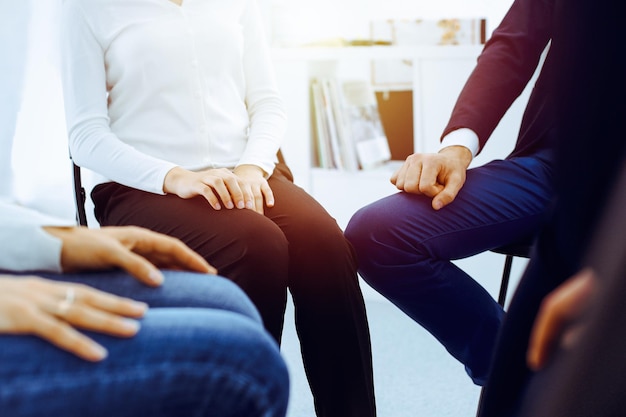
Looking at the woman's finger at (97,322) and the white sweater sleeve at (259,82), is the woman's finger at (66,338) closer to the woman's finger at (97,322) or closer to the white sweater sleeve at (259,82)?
the woman's finger at (97,322)

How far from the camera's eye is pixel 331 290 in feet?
4.13

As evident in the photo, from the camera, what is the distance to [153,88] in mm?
1404

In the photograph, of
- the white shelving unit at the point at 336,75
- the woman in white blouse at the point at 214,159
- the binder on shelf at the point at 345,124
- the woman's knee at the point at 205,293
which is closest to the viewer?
the woman's knee at the point at 205,293

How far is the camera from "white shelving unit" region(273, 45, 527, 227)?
2.33m

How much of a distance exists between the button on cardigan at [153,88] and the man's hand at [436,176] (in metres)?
0.29

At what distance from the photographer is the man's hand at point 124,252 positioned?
0.72m

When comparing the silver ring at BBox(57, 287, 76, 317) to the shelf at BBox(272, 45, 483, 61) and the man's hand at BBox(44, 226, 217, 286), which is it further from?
the shelf at BBox(272, 45, 483, 61)

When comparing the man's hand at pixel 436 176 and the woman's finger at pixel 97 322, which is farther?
the man's hand at pixel 436 176

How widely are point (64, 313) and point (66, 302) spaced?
0.01 m

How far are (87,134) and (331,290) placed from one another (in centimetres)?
55

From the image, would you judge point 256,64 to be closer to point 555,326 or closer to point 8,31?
point 8,31

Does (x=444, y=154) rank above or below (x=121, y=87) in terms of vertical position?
below

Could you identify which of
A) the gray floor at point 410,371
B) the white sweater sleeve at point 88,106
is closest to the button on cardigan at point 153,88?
the white sweater sleeve at point 88,106

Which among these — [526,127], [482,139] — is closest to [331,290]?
[482,139]
